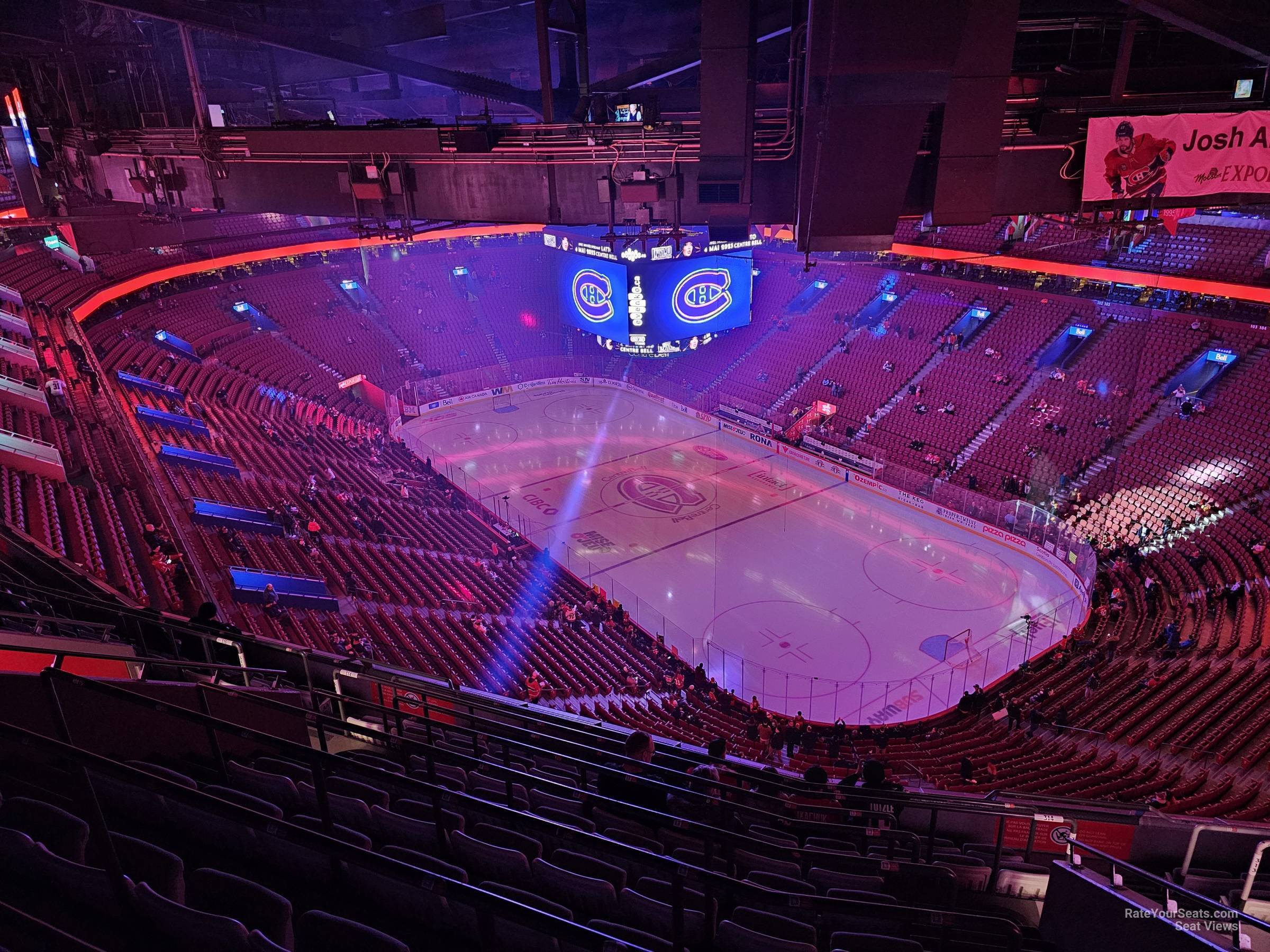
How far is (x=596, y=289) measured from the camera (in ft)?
101

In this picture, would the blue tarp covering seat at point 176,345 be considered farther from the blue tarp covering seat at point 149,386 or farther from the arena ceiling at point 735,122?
the arena ceiling at point 735,122

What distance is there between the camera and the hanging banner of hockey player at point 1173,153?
6.43 m

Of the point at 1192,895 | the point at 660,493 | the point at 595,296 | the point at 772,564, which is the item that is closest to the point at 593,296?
the point at 595,296

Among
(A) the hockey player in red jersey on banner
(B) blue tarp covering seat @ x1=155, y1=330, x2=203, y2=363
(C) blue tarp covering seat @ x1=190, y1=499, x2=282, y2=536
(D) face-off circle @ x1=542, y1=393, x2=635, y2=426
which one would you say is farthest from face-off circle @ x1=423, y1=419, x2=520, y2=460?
(A) the hockey player in red jersey on banner

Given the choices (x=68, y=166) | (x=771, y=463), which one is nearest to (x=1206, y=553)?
(x=771, y=463)

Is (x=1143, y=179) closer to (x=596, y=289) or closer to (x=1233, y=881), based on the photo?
(x=1233, y=881)

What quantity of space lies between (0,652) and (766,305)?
31.5 meters

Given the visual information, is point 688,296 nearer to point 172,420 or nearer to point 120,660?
point 172,420

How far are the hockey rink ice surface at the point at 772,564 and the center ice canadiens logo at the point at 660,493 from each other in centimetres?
6

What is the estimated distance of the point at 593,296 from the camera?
31.3 metres

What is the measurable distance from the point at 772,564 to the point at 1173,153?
13.9 m

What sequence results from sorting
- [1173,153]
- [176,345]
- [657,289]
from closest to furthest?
[1173,153] < [176,345] < [657,289]

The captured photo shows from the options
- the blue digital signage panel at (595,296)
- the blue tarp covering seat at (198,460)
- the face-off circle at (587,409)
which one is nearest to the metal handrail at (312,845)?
the blue tarp covering seat at (198,460)

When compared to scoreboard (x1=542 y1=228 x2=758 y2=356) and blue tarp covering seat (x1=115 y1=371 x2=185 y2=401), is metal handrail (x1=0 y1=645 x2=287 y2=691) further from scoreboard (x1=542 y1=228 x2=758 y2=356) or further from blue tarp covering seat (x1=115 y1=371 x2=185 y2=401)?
scoreboard (x1=542 y1=228 x2=758 y2=356)
